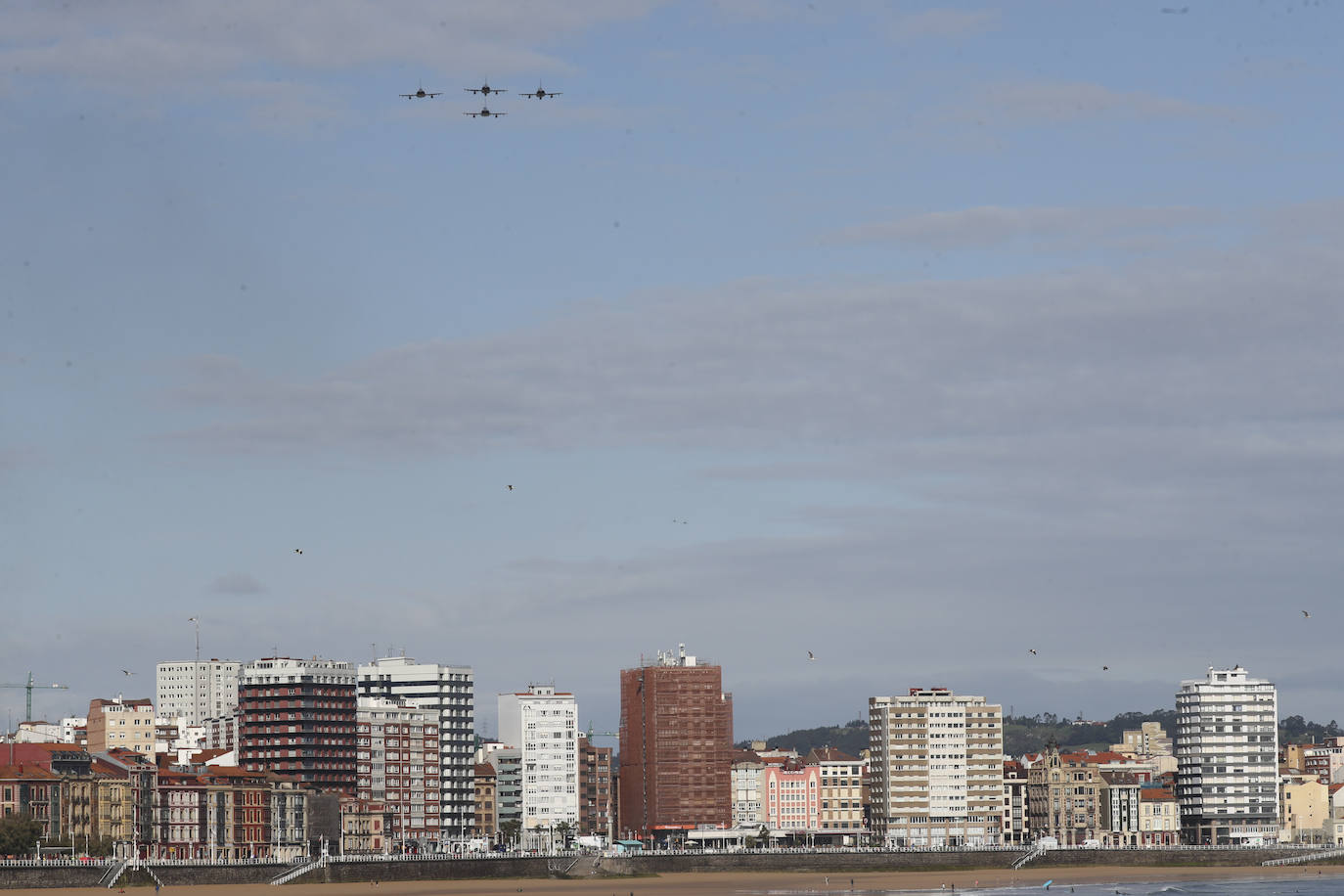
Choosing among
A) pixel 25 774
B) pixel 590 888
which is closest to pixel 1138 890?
pixel 590 888

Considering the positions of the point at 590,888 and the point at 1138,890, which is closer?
the point at 1138,890

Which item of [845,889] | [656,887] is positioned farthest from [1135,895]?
[656,887]

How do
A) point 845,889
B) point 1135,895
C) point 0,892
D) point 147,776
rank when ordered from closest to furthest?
point 0,892 → point 1135,895 → point 845,889 → point 147,776

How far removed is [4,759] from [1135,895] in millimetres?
100185

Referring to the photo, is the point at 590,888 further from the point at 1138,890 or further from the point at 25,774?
the point at 25,774

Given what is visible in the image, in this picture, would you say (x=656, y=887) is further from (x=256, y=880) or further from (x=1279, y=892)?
(x=1279, y=892)

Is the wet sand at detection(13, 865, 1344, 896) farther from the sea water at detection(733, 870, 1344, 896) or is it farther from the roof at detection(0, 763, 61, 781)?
the roof at detection(0, 763, 61, 781)

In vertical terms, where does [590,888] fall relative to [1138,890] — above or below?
above

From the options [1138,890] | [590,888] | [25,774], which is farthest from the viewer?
[25,774]

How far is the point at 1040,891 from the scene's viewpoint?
174875 millimetres

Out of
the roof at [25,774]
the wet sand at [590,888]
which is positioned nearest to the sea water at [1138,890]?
the wet sand at [590,888]

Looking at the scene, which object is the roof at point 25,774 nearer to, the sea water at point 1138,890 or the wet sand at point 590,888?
the wet sand at point 590,888

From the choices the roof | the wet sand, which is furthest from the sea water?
the roof

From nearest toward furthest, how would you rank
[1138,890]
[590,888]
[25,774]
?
1. [1138,890]
2. [590,888]
3. [25,774]
